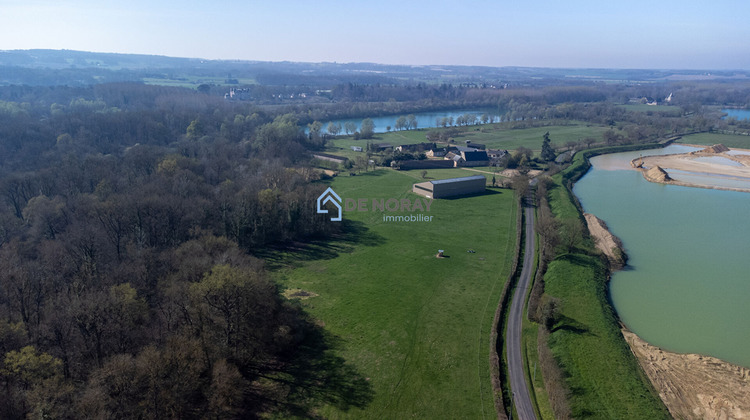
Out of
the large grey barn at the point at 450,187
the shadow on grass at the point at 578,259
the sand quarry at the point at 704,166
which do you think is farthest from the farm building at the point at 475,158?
the shadow on grass at the point at 578,259

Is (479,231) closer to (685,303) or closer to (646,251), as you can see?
(646,251)

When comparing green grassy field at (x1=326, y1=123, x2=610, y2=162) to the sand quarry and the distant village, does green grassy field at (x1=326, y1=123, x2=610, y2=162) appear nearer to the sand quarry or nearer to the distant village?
the distant village

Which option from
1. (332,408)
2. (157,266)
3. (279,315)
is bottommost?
(332,408)

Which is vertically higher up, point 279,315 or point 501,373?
point 279,315

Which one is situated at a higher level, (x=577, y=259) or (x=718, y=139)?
(x=718, y=139)

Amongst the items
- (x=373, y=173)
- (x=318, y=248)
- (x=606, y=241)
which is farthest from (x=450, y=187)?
(x=318, y=248)

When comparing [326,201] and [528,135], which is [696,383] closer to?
[326,201]

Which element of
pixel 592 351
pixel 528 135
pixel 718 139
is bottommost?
pixel 592 351

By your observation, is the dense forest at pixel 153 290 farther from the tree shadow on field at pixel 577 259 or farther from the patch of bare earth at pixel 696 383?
the tree shadow on field at pixel 577 259

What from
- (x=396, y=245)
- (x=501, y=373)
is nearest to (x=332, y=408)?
(x=501, y=373)
